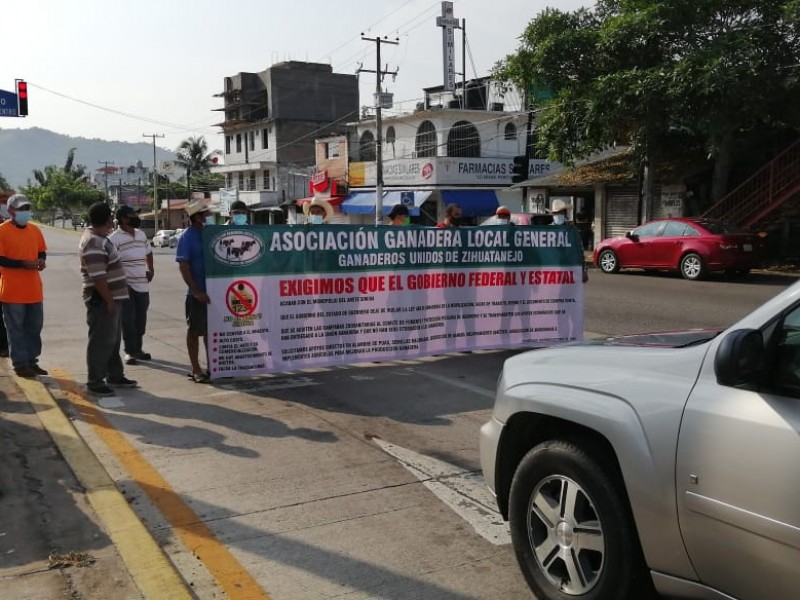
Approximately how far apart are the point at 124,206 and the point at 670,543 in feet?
24.5

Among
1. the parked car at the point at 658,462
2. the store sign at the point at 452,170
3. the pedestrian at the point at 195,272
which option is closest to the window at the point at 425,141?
the store sign at the point at 452,170

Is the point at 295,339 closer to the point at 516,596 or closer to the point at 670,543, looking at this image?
the point at 516,596

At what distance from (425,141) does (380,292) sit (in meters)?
35.2

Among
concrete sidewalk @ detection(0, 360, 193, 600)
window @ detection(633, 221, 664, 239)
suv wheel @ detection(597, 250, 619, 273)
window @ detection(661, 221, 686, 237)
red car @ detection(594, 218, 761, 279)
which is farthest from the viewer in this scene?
suv wheel @ detection(597, 250, 619, 273)

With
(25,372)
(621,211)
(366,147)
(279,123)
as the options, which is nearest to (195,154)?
(279,123)

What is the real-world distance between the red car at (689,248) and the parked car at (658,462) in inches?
601

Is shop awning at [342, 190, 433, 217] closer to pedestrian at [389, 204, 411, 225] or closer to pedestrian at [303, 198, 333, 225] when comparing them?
pedestrian at [303, 198, 333, 225]

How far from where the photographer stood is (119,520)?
404 centimetres

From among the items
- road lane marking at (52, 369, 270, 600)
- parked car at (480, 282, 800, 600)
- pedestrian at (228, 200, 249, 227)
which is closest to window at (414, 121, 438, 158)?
pedestrian at (228, 200, 249, 227)

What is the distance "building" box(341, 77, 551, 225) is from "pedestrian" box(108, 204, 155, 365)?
98.8 feet

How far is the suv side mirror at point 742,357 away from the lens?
2.28 m

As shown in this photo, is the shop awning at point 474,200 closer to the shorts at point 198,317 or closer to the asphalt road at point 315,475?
the asphalt road at point 315,475

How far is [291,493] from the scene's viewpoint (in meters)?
4.52

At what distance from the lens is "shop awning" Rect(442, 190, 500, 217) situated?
3869 centimetres
